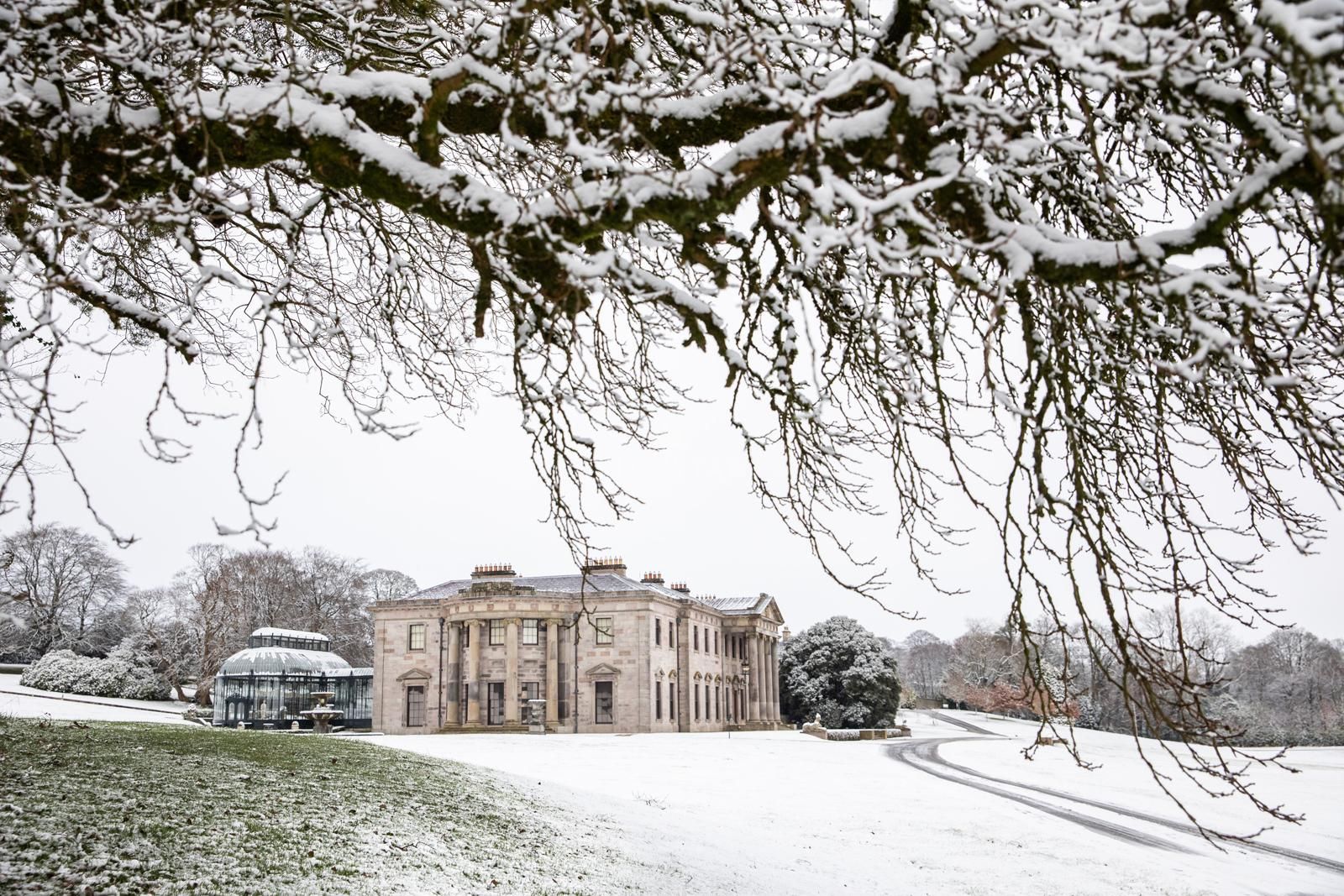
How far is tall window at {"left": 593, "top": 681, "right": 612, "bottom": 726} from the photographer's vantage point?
4519 cm

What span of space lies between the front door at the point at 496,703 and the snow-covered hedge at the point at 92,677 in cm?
1623

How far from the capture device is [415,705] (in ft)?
155

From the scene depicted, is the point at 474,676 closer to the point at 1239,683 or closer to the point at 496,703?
the point at 496,703

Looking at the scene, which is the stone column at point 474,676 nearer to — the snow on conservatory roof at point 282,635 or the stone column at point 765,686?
the snow on conservatory roof at point 282,635

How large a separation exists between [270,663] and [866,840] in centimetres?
3537

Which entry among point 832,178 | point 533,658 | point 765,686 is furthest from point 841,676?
point 832,178

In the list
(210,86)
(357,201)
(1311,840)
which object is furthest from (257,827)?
(1311,840)

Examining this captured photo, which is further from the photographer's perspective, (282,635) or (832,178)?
(282,635)

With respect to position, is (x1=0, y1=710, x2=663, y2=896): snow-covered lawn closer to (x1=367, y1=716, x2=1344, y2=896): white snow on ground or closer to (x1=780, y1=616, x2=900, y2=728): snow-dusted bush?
(x1=367, y1=716, x2=1344, y2=896): white snow on ground

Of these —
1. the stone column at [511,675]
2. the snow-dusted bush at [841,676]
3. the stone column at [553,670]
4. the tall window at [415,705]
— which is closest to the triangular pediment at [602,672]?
the stone column at [553,670]

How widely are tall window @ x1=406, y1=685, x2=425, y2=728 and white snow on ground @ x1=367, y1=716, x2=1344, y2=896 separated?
24.5 metres

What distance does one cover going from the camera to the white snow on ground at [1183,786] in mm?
18906

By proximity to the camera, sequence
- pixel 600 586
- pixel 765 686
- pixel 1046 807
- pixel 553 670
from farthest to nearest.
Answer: pixel 765 686 < pixel 600 586 < pixel 553 670 < pixel 1046 807

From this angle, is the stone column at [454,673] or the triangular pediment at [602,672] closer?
the stone column at [454,673]
